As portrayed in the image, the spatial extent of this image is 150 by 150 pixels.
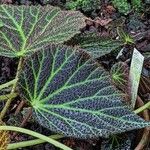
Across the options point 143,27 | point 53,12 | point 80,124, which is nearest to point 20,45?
point 53,12

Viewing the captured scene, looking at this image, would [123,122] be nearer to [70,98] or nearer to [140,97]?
[70,98]

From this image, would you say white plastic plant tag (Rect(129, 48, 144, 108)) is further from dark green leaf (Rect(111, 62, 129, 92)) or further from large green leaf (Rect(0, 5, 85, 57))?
large green leaf (Rect(0, 5, 85, 57))

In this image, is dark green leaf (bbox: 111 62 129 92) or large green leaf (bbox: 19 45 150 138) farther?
dark green leaf (bbox: 111 62 129 92)

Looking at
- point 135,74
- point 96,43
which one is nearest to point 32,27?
point 96,43

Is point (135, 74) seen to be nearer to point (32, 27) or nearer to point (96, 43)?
point (96, 43)

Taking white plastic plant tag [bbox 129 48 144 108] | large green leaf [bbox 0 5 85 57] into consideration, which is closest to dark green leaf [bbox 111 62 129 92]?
white plastic plant tag [bbox 129 48 144 108]

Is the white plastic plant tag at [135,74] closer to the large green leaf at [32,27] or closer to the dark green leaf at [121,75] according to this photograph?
the dark green leaf at [121,75]
